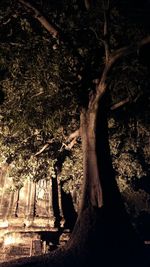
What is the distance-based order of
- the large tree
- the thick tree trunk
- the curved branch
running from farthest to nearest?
the curved branch
the large tree
the thick tree trunk

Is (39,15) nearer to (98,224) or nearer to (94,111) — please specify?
(94,111)

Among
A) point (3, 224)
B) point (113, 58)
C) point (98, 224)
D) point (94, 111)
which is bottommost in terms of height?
point (98, 224)

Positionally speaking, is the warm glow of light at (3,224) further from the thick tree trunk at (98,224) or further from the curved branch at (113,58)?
the curved branch at (113,58)

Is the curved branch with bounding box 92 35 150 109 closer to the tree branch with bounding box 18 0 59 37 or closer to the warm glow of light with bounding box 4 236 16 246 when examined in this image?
the tree branch with bounding box 18 0 59 37

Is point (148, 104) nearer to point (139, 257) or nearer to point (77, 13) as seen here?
point (77, 13)

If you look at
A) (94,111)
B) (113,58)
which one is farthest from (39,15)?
(94,111)

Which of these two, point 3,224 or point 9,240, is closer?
point 9,240

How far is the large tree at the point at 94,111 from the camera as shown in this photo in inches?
338

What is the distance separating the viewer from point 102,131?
1033 cm

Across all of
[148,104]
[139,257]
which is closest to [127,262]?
[139,257]

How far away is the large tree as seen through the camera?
28.1 feet

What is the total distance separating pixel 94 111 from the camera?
396 inches

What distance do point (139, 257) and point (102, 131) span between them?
3.73 meters

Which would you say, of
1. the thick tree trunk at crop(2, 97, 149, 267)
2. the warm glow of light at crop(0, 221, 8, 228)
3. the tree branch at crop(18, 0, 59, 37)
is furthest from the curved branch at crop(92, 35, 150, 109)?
the warm glow of light at crop(0, 221, 8, 228)
